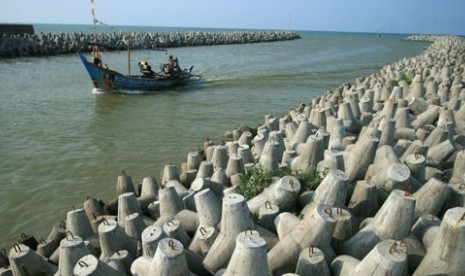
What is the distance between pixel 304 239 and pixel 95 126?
410 inches

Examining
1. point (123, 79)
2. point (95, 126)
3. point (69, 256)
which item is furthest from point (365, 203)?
point (123, 79)

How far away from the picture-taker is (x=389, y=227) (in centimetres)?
345

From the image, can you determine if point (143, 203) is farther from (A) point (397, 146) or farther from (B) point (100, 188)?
(A) point (397, 146)

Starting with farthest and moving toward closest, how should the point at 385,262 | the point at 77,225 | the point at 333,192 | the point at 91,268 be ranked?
the point at 77,225
the point at 333,192
the point at 91,268
the point at 385,262

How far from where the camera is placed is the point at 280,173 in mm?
5098

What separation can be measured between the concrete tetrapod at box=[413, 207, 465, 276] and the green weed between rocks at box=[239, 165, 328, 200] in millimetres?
1590

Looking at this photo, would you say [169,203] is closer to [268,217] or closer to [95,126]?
[268,217]

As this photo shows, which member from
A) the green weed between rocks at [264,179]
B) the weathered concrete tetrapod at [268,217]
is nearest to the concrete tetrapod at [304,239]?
the weathered concrete tetrapod at [268,217]

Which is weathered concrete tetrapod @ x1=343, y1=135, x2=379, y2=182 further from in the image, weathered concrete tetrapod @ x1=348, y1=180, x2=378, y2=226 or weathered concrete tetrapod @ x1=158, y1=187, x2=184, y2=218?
weathered concrete tetrapod @ x1=158, y1=187, x2=184, y2=218

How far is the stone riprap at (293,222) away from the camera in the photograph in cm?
304

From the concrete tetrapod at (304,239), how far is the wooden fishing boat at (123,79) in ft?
49.6

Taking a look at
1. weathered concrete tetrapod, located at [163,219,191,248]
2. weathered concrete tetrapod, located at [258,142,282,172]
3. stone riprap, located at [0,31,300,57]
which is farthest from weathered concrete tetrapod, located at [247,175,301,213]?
stone riprap, located at [0,31,300,57]

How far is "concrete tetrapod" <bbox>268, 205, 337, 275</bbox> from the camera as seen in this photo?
3270 mm

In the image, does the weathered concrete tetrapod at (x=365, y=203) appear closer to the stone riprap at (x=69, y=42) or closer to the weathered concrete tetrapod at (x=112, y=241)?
the weathered concrete tetrapod at (x=112, y=241)
